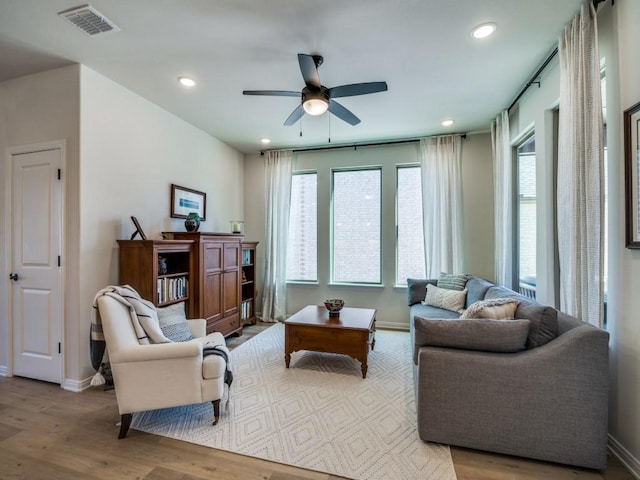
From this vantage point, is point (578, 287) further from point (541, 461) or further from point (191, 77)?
point (191, 77)

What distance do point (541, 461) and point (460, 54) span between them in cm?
304

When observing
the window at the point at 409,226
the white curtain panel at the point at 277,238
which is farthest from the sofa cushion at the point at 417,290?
the white curtain panel at the point at 277,238

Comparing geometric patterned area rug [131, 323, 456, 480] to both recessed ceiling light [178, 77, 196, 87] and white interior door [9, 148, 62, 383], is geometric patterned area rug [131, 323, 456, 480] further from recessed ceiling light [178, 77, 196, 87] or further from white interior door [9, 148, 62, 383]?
recessed ceiling light [178, 77, 196, 87]

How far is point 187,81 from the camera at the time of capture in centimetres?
300

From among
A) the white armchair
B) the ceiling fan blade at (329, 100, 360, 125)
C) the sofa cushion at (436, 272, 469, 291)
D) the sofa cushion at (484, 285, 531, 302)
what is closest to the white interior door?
the white armchair

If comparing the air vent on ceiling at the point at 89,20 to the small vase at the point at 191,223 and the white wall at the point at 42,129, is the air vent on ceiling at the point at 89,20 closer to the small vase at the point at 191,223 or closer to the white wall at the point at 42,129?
the white wall at the point at 42,129

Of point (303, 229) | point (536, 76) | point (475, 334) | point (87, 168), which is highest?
point (536, 76)

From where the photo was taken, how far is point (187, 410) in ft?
7.91

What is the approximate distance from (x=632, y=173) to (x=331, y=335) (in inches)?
100.0

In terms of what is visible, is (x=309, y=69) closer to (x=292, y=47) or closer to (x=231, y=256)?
(x=292, y=47)

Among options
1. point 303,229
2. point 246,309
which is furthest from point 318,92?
point 246,309

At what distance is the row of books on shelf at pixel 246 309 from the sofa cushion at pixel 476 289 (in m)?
3.15

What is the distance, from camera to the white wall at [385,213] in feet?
14.6

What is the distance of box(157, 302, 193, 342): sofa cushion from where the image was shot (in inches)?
98.4
